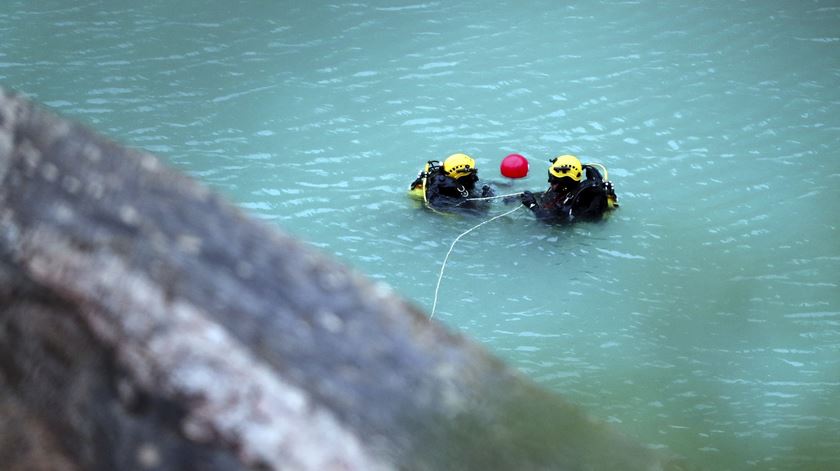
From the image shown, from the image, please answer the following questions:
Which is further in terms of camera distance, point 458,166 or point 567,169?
point 458,166

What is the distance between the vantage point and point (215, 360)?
0.57m

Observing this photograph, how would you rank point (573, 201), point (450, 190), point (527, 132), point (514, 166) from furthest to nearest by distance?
point (527, 132) → point (514, 166) → point (450, 190) → point (573, 201)

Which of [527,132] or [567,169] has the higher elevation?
[567,169]

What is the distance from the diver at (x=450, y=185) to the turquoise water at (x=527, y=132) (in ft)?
0.46

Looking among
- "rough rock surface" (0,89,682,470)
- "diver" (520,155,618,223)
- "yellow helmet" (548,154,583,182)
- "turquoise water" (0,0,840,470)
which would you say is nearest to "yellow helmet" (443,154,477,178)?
"turquoise water" (0,0,840,470)

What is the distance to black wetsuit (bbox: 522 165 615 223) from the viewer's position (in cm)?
669

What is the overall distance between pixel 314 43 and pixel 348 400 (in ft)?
31.7

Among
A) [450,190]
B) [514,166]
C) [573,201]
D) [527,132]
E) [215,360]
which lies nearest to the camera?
[215,360]

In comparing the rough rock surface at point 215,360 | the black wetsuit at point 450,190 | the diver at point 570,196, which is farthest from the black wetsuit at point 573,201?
the rough rock surface at point 215,360

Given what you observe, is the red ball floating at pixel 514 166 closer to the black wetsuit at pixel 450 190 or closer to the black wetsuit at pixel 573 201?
the black wetsuit at pixel 450 190

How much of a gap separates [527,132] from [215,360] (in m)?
7.77

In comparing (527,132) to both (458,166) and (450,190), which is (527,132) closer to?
(458,166)

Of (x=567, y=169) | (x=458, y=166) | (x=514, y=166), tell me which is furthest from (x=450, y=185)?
(x=567, y=169)

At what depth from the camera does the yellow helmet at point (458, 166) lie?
22.9 ft
